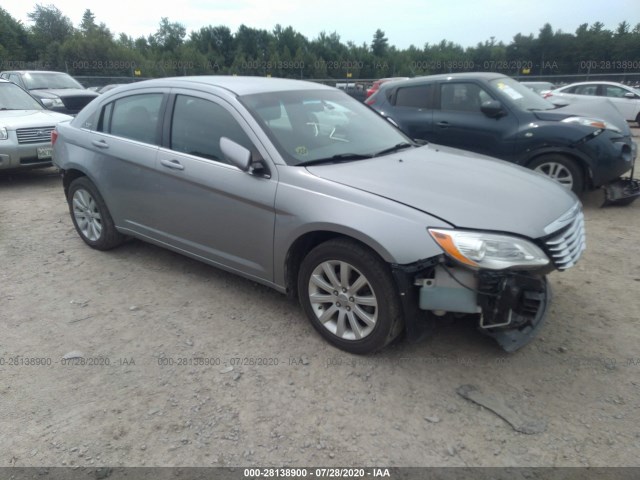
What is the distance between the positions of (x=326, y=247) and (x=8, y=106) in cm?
772

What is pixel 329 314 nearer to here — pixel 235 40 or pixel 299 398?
pixel 299 398

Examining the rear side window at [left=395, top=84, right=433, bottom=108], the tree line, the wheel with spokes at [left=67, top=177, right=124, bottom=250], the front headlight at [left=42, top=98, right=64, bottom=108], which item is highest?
the tree line

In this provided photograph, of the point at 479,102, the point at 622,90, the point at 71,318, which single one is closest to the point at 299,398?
the point at 71,318

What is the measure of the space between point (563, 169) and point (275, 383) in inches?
191

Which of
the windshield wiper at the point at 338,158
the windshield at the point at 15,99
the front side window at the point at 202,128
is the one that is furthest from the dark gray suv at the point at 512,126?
the windshield at the point at 15,99

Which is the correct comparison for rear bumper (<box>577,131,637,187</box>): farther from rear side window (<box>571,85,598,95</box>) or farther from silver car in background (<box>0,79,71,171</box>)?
rear side window (<box>571,85,598,95</box>)

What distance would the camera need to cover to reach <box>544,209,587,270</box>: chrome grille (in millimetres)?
2801

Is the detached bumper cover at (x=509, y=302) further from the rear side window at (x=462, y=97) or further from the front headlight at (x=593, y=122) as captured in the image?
the rear side window at (x=462, y=97)

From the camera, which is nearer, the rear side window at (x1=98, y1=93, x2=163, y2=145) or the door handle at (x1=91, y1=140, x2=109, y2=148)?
the rear side window at (x1=98, y1=93, x2=163, y2=145)

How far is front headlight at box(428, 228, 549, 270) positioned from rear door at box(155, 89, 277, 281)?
1181 millimetres


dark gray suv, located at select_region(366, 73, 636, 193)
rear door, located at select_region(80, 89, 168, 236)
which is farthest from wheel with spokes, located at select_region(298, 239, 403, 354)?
dark gray suv, located at select_region(366, 73, 636, 193)

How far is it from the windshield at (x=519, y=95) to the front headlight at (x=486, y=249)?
4.43 metres

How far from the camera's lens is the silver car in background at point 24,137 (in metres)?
7.11

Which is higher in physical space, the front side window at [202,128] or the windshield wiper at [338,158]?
the front side window at [202,128]
